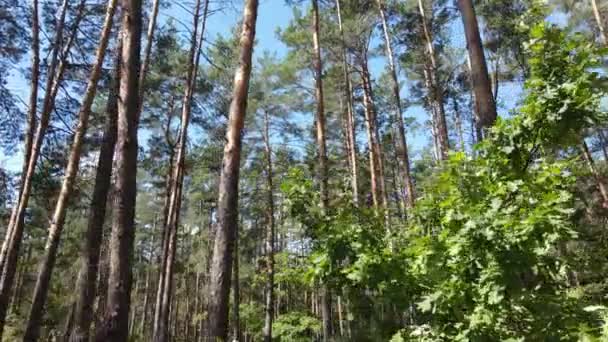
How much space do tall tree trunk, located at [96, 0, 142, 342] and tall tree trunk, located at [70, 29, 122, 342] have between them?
4.62ft

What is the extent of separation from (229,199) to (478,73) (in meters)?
3.47

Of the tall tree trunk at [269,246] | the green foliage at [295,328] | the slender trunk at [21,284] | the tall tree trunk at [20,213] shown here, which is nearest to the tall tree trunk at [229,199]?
the tall tree trunk at [20,213]

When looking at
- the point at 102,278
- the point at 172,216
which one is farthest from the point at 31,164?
the point at 102,278

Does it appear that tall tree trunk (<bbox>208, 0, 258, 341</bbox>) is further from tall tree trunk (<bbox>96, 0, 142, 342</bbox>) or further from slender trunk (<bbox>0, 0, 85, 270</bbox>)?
slender trunk (<bbox>0, 0, 85, 270</bbox>)

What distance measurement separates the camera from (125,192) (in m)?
4.36

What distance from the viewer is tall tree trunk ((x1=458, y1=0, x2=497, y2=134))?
16.1 feet

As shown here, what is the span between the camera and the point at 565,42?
3.09 m

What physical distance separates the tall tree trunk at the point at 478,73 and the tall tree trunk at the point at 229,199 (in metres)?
3.01

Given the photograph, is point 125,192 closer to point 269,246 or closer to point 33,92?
point 33,92

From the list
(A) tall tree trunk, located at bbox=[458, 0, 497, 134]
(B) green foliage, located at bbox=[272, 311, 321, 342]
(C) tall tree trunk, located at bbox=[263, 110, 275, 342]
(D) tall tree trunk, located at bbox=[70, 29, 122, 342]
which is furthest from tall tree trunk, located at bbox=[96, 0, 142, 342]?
(B) green foliage, located at bbox=[272, 311, 321, 342]

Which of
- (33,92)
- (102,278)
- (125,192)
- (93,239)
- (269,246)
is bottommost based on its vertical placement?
(93,239)

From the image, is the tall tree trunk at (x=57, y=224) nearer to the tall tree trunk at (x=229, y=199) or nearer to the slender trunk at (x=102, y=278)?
the slender trunk at (x=102, y=278)

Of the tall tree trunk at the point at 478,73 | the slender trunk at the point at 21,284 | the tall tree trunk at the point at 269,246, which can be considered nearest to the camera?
the tall tree trunk at the point at 478,73

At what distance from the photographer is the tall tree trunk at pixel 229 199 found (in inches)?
177
